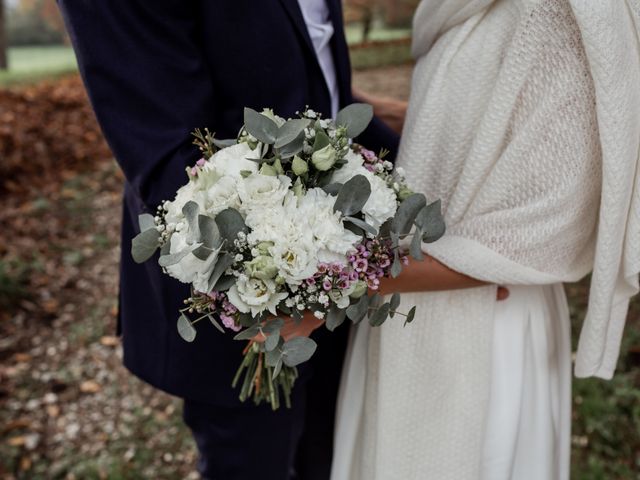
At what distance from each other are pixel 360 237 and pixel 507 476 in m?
1.01

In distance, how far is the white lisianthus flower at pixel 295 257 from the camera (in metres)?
1.11

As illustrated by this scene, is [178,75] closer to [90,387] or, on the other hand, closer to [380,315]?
[380,315]

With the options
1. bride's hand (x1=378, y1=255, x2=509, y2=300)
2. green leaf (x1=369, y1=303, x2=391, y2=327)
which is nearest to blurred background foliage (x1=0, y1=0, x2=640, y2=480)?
bride's hand (x1=378, y1=255, x2=509, y2=300)

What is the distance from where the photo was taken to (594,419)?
3125 millimetres

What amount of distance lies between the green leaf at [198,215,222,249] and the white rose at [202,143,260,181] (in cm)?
11

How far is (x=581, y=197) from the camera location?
1.48 m

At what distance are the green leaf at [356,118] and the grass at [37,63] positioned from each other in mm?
10806

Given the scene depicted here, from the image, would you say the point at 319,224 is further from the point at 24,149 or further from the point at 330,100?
the point at 24,149

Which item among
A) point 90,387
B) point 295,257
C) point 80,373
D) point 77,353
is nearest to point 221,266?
point 295,257

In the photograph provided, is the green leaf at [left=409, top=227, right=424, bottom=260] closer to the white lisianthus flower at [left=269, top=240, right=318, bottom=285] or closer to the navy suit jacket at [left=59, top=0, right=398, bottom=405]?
the white lisianthus flower at [left=269, top=240, right=318, bottom=285]

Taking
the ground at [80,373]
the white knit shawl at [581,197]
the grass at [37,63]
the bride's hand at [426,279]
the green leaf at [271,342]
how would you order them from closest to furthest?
the green leaf at [271,342], the white knit shawl at [581,197], the bride's hand at [426,279], the ground at [80,373], the grass at [37,63]

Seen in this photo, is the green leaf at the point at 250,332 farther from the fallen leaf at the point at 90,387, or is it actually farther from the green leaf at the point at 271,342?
the fallen leaf at the point at 90,387

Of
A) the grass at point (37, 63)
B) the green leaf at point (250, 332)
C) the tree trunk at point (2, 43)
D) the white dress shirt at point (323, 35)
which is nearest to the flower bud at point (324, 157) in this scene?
the green leaf at point (250, 332)

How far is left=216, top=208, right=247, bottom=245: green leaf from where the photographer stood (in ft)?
3.64
